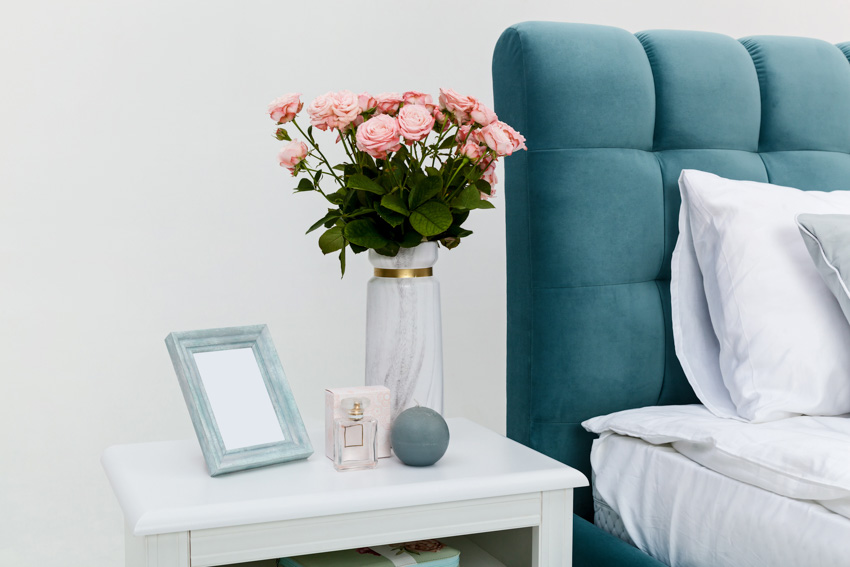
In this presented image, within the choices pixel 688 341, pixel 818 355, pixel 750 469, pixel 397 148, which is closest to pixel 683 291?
pixel 688 341

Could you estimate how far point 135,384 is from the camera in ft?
6.95

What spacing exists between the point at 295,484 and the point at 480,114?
606mm

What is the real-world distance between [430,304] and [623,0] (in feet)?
5.08

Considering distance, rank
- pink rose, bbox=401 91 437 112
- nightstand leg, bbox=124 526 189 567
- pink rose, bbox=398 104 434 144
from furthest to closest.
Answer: pink rose, bbox=401 91 437 112 → pink rose, bbox=398 104 434 144 → nightstand leg, bbox=124 526 189 567

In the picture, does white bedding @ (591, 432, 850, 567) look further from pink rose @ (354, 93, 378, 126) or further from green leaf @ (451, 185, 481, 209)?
pink rose @ (354, 93, 378, 126)

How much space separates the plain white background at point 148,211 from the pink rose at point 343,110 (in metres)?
1.02

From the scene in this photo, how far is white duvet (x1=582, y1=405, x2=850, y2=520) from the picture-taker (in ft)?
3.48

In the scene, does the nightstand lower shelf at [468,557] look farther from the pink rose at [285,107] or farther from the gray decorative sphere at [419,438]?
the pink rose at [285,107]

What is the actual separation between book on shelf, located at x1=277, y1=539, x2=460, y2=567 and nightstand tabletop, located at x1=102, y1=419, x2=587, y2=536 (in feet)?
0.40

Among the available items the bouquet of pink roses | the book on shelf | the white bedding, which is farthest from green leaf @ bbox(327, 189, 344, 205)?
the white bedding

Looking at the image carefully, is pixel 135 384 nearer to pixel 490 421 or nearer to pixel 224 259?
pixel 224 259

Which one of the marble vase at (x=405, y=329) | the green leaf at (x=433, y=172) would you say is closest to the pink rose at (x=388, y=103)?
the green leaf at (x=433, y=172)

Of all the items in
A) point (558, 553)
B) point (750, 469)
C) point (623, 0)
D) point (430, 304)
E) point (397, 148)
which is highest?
point (623, 0)

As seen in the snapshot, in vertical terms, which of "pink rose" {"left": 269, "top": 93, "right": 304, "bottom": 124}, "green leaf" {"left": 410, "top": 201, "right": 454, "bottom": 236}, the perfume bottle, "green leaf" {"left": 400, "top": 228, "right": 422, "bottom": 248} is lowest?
the perfume bottle
